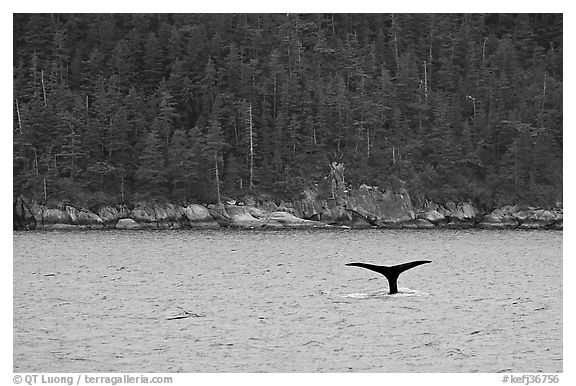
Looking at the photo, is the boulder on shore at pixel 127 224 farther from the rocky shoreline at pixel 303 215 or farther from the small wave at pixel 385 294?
the small wave at pixel 385 294

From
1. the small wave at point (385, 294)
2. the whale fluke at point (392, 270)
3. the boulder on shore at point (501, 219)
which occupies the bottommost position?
the boulder on shore at point (501, 219)

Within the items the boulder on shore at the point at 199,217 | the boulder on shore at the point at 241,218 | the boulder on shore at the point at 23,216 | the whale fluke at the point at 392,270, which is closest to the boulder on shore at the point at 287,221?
the boulder on shore at the point at 241,218

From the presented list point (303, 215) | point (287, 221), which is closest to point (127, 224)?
point (287, 221)

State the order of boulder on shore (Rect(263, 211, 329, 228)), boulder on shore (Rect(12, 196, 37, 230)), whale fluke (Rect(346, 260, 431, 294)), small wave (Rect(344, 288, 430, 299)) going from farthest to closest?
1. boulder on shore (Rect(263, 211, 329, 228))
2. boulder on shore (Rect(12, 196, 37, 230))
3. small wave (Rect(344, 288, 430, 299))
4. whale fluke (Rect(346, 260, 431, 294))

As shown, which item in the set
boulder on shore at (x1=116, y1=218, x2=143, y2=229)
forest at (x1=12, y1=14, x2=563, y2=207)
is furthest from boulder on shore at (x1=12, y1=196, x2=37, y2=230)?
boulder on shore at (x1=116, y1=218, x2=143, y2=229)

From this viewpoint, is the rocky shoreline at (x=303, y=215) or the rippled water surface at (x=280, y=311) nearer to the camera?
the rippled water surface at (x=280, y=311)

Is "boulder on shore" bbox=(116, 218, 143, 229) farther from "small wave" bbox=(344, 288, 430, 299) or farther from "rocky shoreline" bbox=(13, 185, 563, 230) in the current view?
"small wave" bbox=(344, 288, 430, 299)
